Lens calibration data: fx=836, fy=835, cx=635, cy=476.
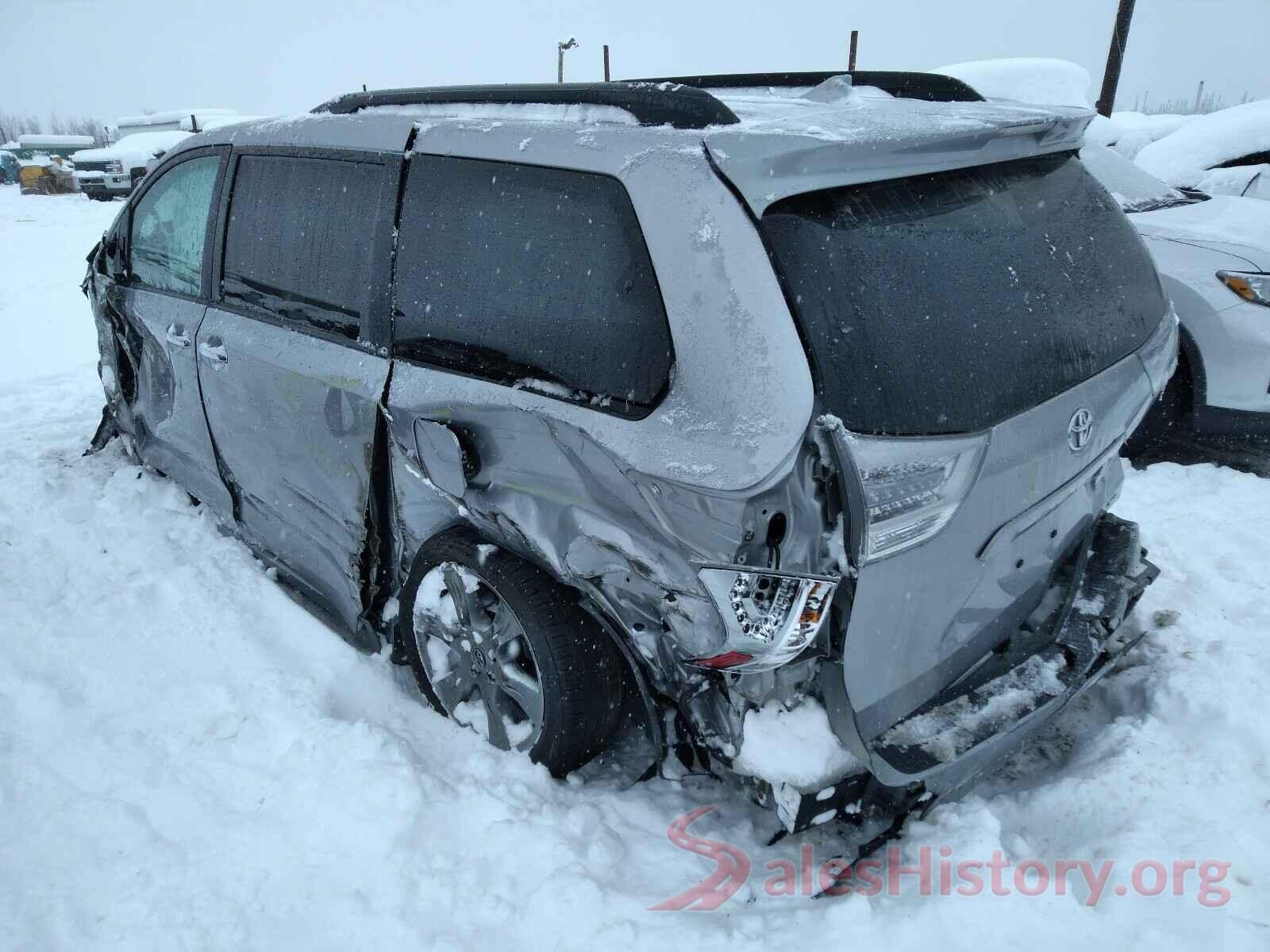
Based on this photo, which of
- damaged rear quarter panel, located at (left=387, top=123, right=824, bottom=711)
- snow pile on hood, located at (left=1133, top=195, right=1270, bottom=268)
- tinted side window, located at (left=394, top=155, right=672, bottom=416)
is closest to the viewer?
damaged rear quarter panel, located at (left=387, top=123, right=824, bottom=711)

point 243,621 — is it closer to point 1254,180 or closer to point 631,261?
point 631,261

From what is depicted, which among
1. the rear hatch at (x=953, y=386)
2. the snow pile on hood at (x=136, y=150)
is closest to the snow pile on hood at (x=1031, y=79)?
the rear hatch at (x=953, y=386)

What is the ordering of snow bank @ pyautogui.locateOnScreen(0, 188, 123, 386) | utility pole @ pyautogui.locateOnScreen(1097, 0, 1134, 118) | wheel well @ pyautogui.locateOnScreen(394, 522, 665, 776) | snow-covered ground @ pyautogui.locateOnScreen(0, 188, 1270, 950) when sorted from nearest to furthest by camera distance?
snow-covered ground @ pyautogui.locateOnScreen(0, 188, 1270, 950), wheel well @ pyautogui.locateOnScreen(394, 522, 665, 776), snow bank @ pyautogui.locateOnScreen(0, 188, 123, 386), utility pole @ pyautogui.locateOnScreen(1097, 0, 1134, 118)

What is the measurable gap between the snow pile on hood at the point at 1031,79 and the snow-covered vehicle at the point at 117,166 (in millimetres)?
19130

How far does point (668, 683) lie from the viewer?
2.02 metres

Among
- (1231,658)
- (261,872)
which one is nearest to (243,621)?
(261,872)

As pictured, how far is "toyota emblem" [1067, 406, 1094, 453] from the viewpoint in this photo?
6.68ft

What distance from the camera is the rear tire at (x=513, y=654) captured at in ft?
7.30

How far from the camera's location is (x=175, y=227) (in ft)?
11.6

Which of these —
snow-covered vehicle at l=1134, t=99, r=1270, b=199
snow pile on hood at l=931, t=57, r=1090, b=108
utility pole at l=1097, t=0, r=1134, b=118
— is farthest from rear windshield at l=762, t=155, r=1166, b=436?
utility pole at l=1097, t=0, r=1134, b=118

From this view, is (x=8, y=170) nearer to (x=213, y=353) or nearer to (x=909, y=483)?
(x=213, y=353)

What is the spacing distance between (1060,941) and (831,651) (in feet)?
2.79

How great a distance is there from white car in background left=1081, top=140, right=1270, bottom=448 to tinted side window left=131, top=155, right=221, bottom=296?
400 cm

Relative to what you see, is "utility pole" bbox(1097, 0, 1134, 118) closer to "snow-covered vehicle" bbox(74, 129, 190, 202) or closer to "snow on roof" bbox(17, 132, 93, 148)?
"snow-covered vehicle" bbox(74, 129, 190, 202)
